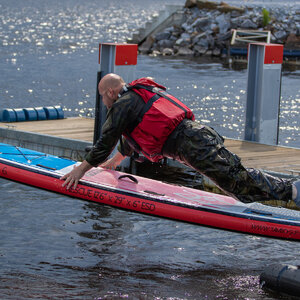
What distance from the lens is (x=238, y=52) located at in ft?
100

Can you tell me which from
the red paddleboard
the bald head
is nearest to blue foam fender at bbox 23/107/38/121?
the red paddleboard

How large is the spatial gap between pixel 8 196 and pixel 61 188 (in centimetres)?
204

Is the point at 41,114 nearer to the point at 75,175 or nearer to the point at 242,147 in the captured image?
the point at 242,147

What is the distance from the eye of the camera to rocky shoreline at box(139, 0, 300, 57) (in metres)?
33.8

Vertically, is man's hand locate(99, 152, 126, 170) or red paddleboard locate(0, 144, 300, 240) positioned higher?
man's hand locate(99, 152, 126, 170)

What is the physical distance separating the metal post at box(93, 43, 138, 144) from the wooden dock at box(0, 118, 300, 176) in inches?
33.8

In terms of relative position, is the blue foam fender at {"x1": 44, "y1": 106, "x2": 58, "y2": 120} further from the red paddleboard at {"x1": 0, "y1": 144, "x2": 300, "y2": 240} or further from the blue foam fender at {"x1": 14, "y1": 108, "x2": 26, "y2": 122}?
the red paddleboard at {"x1": 0, "y1": 144, "x2": 300, "y2": 240}

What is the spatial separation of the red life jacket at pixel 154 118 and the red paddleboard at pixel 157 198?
32.6 inches

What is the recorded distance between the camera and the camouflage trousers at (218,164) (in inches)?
268

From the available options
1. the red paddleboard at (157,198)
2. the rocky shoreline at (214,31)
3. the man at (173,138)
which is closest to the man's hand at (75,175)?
the red paddleboard at (157,198)

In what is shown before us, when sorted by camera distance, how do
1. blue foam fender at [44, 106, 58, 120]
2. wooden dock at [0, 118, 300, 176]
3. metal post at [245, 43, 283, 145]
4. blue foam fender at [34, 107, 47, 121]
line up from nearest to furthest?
wooden dock at [0, 118, 300, 176]
metal post at [245, 43, 283, 145]
blue foam fender at [34, 107, 47, 121]
blue foam fender at [44, 106, 58, 120]

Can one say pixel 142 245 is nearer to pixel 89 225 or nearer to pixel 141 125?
pixel 89 225

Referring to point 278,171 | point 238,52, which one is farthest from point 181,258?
point 238,52

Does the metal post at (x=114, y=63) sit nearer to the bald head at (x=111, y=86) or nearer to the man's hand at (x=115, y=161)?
the man's hand at (x=115, y=161)
